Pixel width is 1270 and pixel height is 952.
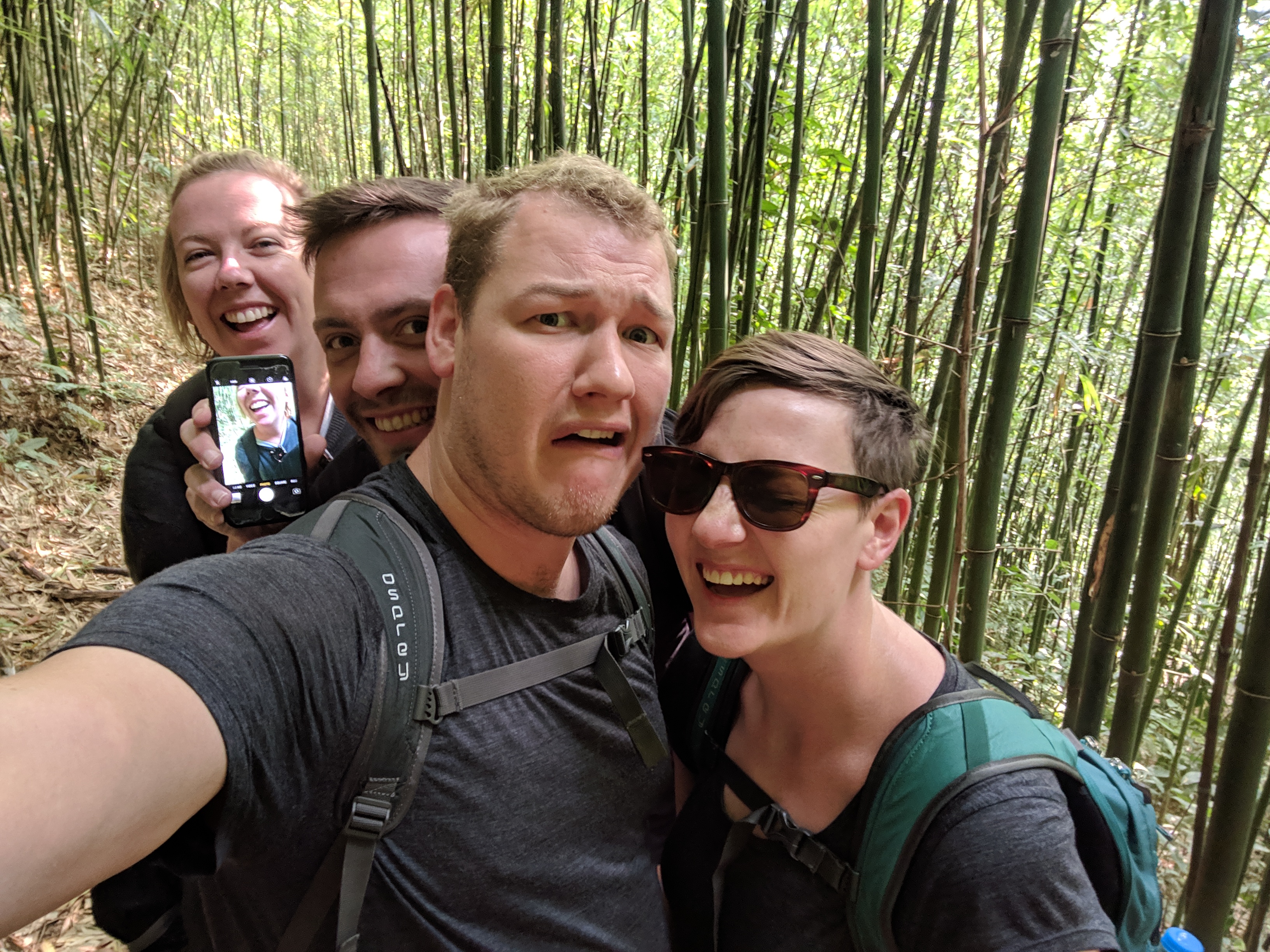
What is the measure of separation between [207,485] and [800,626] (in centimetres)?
114

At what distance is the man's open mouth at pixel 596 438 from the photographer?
1.10m

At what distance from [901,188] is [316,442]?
7.00 feet

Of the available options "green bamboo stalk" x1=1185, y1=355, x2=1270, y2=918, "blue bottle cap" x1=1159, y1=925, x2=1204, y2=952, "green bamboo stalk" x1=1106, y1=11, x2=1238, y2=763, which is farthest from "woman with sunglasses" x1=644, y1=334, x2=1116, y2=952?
"green bamboo stalk" x1=1185, y1=355, x2=1270, y2=918

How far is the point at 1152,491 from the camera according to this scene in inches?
58.2

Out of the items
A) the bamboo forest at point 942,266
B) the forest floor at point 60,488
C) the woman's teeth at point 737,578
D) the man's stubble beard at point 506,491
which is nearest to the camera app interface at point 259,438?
the man's stubble beard at point 506,491

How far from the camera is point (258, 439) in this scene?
1413 millimetres

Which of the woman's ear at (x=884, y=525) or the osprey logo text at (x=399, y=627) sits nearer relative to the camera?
the osprey logo text at (x=399, y=627)

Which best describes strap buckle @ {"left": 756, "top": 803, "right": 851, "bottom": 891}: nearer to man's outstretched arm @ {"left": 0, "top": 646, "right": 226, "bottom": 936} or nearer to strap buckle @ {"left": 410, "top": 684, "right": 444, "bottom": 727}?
strap buckle @ {"left": 410, "top": 684, "right": 444, "bottom": 727}

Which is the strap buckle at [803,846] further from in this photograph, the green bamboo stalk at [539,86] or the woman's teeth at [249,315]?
the green bamboo stalk at [539,86]

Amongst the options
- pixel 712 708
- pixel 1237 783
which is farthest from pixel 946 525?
pixel 712 708

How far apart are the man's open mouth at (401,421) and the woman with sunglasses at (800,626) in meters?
0.53

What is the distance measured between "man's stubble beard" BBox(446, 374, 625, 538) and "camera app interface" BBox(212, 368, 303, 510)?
50cm

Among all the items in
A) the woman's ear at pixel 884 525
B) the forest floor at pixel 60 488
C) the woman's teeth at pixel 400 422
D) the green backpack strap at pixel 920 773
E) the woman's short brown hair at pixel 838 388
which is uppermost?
the woman's short brown hair at pixel 838 388

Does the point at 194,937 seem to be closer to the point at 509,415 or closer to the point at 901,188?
the point at 509,415
